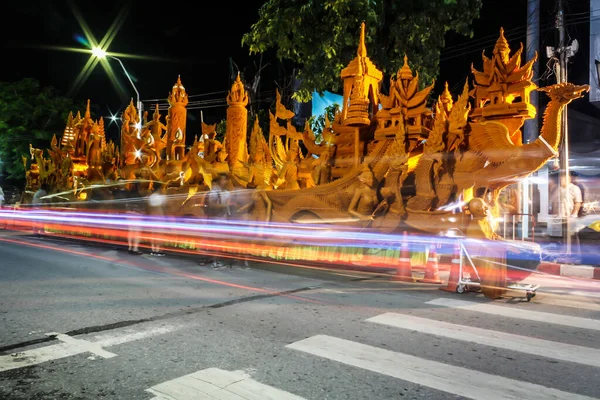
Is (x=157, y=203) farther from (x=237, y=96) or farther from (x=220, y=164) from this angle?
(x=237, y=96)

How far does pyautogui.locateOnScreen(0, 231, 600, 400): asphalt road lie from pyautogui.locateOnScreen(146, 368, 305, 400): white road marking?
0.01 metres

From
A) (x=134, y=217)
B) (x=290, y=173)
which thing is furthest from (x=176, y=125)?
(x=290, y=173)

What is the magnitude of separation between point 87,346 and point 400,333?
3.13 metres

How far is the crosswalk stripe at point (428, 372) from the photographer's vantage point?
11.6 feet

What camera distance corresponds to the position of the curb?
9.90m

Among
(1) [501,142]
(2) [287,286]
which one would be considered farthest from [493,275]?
(2) [287,286]

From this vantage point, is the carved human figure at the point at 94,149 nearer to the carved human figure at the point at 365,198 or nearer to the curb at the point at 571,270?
the carved human figure at the point at 365,198

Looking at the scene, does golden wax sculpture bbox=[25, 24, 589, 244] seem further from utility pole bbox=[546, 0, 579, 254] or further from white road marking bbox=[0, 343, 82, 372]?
white road marking bbox=[0, 343, 82, 372]

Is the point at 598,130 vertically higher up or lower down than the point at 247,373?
higher up

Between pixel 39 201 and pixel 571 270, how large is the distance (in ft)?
61.2

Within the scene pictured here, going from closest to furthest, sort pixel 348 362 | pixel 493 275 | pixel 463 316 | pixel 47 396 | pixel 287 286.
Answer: pixel 47 396 < pixel 348 362 < pixel 463 316 < pixel 493 275 < pixel 287 286

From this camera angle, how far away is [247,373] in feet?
12.6

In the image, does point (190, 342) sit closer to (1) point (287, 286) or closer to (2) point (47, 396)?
(2) point (47, 396)

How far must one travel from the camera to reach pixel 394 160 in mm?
9078
